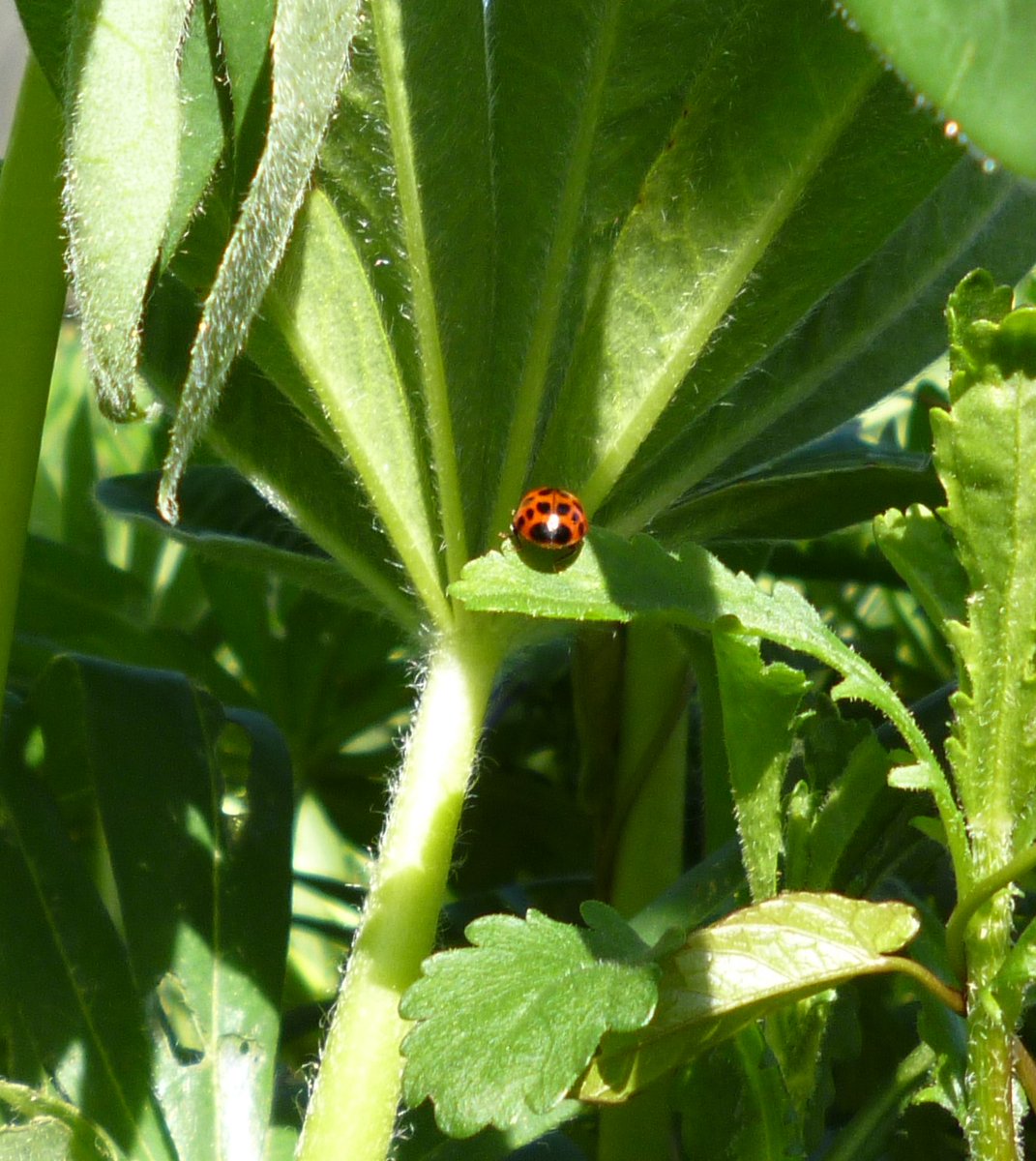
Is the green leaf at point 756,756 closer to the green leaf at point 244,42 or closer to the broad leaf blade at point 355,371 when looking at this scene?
the broad leaf blade at point 355,371

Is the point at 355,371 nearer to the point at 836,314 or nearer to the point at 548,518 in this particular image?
the point at 548,518

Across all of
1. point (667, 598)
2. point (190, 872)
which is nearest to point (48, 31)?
point (667, 598)

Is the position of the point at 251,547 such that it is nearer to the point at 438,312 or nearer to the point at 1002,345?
the point at 438,312

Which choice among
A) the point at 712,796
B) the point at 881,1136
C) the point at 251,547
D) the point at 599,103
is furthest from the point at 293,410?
the point at 881,1136

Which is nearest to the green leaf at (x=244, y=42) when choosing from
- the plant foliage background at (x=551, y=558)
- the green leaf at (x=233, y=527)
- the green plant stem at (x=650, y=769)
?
the plant foliage background at (x=551, y=558)

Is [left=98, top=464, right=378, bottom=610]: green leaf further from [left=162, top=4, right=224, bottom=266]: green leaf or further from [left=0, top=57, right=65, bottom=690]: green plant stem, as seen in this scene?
[left=162, top=4, right=224, bottom=266]: green leaf

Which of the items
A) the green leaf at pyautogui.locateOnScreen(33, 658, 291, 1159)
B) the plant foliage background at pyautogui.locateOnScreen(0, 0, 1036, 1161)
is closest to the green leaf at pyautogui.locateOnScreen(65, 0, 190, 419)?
the plant foliage background at pyautogui.locateOnScreen(0, 0, 1036, 1161)
